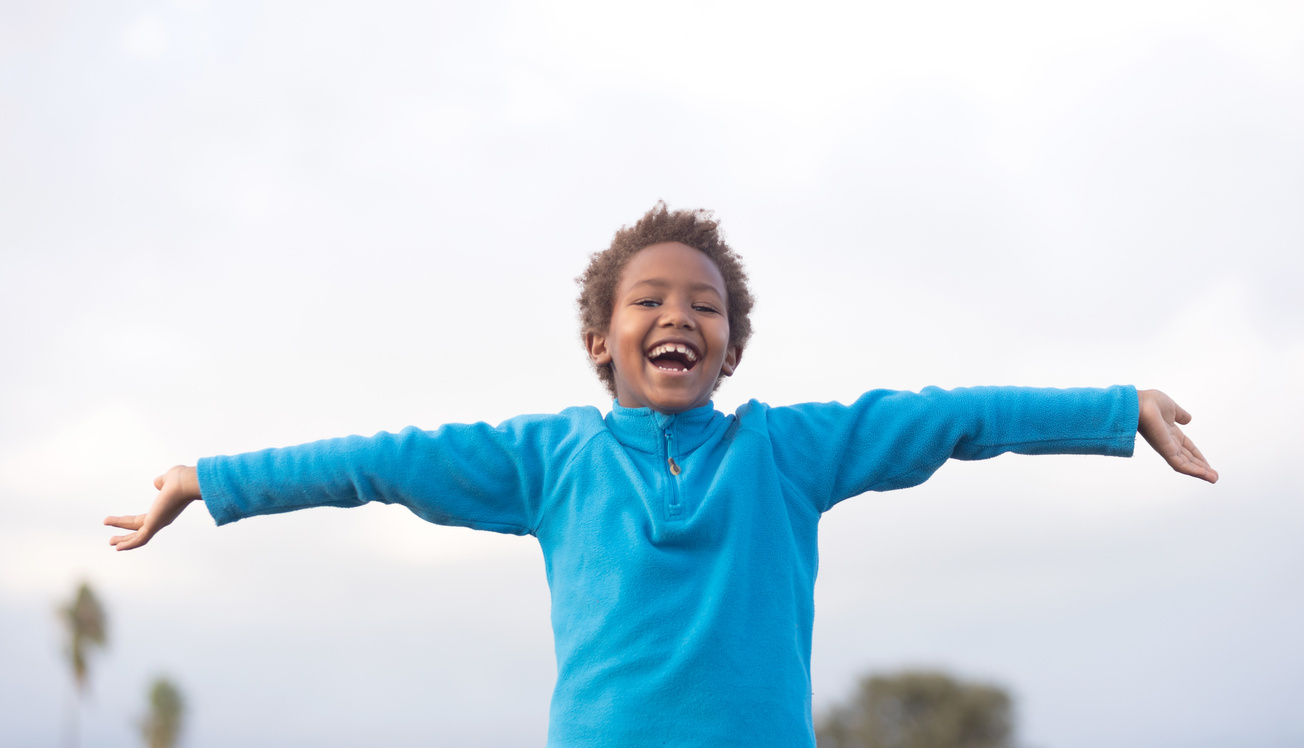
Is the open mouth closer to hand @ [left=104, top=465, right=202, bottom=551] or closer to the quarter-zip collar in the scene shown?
the quarter-zip collar

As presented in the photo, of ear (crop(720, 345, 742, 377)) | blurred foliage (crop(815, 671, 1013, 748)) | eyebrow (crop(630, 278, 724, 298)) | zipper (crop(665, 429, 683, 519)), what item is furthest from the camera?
blurred foliage (crop(815, 671, 1013, 748))

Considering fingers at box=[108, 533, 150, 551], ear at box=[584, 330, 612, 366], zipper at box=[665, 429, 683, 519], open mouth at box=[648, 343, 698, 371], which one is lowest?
fingers at box=[108, 533, 150, 551]

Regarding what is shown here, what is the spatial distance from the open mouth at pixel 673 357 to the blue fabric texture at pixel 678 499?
16cm

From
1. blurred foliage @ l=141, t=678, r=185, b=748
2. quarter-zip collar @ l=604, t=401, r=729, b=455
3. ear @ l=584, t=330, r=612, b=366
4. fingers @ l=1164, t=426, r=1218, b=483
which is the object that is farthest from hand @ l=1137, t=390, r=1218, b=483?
blurred foliage @ l=141, t=678, r=185, b=748

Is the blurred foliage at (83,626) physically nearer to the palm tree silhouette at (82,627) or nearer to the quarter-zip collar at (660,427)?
the palm tree silhouette at (82,627)

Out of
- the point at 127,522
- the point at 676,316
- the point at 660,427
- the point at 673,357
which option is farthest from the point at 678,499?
the point at 127,522

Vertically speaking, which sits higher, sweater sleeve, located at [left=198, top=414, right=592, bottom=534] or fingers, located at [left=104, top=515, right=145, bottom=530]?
sweater sleeve, located at [left=198, top=414, right=592, bottom=534]

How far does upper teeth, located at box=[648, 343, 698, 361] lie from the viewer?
137 inches

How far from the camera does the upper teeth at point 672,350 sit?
348cm

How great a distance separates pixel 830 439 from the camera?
3.51 meters

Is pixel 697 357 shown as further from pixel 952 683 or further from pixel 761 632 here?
pixel 952 683

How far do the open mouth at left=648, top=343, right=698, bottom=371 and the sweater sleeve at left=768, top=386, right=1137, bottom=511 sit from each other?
14.2 inches

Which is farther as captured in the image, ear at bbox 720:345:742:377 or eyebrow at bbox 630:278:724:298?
ear at bbox 720:345:742:377

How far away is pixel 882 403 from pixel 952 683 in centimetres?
2332
